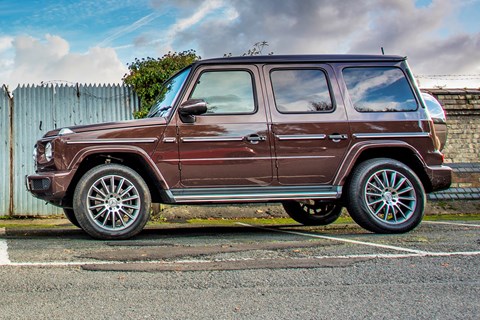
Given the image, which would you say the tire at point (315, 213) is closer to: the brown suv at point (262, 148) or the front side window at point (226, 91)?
the brown suv at point (262, 148)

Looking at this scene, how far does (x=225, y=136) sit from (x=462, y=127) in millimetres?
8556

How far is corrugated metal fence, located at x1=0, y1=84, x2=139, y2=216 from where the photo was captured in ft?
34.7

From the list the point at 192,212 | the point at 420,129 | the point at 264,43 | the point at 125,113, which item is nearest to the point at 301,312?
the point at 420,129

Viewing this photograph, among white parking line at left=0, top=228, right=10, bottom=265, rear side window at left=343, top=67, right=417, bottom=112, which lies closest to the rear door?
rear side window at left=343, top=67, right=417, bottom=112

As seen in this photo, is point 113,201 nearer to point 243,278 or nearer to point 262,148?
point 262,148

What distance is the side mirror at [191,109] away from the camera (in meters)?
6.03

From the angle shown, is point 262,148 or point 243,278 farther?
point 262,148

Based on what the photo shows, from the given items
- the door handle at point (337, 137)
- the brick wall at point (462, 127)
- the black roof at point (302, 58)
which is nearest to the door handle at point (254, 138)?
the door handle at point (337, 137)

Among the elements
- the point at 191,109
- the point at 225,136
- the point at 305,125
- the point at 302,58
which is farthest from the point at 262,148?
the point at 302,58

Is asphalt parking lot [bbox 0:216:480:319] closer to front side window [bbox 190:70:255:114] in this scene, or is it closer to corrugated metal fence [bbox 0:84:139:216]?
front side window [bbox 190:70:255:114]

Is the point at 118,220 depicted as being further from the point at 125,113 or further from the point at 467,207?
the point at 467,207

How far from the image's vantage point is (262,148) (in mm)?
6234

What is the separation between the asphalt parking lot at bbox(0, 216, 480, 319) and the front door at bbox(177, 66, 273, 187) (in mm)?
810

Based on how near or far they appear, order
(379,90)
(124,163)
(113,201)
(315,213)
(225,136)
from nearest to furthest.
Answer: (113,201) → (225,136) → (124,163) → (379,90) → (315,213)
